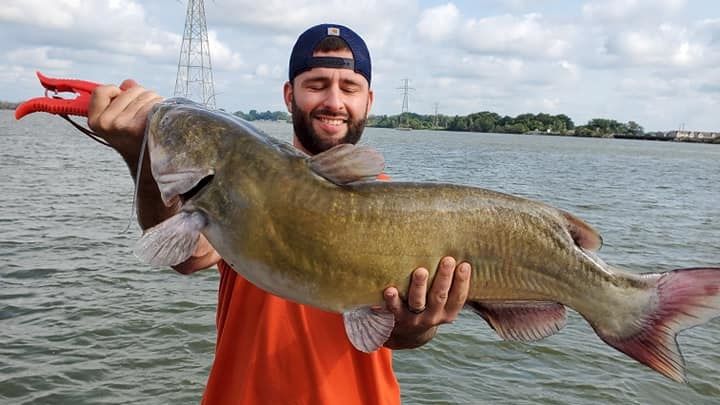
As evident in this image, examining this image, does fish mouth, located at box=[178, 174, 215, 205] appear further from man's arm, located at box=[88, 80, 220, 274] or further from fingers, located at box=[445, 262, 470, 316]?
fingers, located at box=[445, 262, 470, 316]

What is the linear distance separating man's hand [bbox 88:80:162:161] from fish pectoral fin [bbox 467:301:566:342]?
161 cm

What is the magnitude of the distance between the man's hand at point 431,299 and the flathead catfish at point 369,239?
0.04 m

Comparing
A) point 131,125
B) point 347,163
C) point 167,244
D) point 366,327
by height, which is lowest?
point 366,327

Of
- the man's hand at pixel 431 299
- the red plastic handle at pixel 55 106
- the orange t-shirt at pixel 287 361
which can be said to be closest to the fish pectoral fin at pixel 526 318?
the man's hand at pixel 431 299

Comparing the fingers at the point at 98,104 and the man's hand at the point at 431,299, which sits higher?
the fingers at the point at 98,104

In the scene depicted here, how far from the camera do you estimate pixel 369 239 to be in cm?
219

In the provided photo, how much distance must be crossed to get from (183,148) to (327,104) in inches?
55.2

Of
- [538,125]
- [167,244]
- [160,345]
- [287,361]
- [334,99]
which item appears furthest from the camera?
[538,125]

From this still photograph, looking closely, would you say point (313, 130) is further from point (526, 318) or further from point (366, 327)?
point (526, 318)

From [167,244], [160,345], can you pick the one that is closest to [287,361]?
[167,244]

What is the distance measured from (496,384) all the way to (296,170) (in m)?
6.01

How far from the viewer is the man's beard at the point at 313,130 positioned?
142 inches

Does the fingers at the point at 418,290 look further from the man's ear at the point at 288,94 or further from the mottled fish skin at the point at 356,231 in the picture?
the man's ear at the point at 288,94

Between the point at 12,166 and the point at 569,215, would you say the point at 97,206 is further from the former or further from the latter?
the point at 569,215
